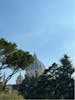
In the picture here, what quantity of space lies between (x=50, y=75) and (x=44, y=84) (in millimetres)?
1322

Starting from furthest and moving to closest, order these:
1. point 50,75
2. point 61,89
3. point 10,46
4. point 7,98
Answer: point 50,75 < point 61,89 < point 10,46 < point 7,98

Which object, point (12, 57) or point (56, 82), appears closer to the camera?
point (12, 57)

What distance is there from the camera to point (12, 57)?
900 inches

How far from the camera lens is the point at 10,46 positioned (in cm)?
2284

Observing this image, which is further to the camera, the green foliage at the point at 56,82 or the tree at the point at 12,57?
the green foliage at the point at 56,82

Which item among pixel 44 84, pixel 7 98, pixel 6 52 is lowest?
pixel 7 98

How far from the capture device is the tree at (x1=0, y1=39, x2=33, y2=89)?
74.7 ft

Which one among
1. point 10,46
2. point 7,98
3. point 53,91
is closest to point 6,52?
point 10,46

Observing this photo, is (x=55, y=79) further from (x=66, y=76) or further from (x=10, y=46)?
(x=10, y=46)

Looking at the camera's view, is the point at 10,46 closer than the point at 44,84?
Yes

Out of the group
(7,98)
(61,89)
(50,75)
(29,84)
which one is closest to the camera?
(7,98)

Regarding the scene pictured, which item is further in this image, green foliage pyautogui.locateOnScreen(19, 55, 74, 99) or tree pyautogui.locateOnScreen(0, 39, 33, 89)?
green foliage pyautogui.locateOnScreen(19, 55, 74, 99)

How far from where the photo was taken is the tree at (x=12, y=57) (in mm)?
22781

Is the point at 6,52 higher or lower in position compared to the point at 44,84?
higher
